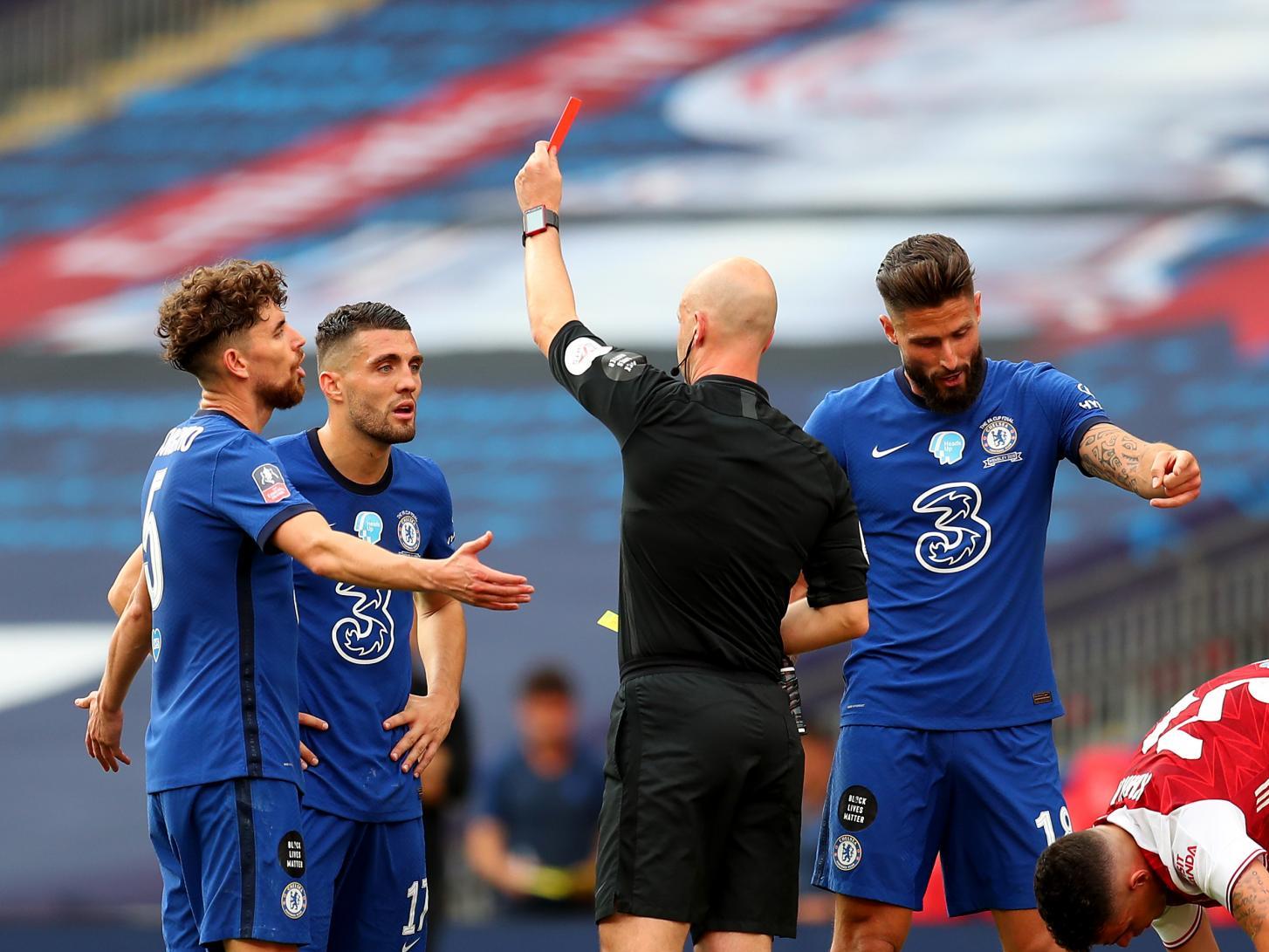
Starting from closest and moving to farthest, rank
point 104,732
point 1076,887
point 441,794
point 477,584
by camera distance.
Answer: point 477,584 < point 1076,887 < point 104,732 < point 441,794

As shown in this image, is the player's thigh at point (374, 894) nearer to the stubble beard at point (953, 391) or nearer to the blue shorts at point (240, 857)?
the blue shorts at point (240, 857)

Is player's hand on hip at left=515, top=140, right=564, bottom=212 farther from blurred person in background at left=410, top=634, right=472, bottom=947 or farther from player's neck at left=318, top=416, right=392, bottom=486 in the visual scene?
blurred person in background at left=410, top=634, right=472, bottom=947

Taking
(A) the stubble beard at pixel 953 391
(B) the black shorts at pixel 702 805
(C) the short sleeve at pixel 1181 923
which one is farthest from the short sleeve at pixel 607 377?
(C) the short sleeve at pixel 1181 923

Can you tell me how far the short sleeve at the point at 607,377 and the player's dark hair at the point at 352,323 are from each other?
115cm

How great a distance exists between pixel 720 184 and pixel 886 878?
7.19 metres

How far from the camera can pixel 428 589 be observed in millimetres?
4133

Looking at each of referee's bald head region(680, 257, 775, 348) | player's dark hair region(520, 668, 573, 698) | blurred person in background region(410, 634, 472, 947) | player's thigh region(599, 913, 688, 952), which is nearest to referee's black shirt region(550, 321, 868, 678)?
referee's bald head region(680, 257, 775, 348)

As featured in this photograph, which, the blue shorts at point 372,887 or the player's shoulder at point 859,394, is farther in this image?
the player's shoulder at point 859,394

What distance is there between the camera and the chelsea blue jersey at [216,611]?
4344 millimetres

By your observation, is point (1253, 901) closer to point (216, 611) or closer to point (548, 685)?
point (216, 611)

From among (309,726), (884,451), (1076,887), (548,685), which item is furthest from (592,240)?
(1076,887)

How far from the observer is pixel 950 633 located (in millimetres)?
5059

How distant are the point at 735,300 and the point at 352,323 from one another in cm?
152

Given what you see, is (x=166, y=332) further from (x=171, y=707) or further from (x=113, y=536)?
(x=113, y=536)
